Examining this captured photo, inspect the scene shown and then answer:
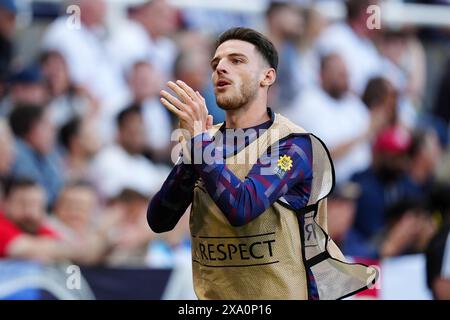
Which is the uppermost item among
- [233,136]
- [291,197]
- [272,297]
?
[233,136]

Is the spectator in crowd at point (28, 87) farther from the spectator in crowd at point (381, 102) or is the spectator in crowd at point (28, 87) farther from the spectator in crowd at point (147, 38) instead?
the spectator in crowd at point (381, 102)

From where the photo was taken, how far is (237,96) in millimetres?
4898

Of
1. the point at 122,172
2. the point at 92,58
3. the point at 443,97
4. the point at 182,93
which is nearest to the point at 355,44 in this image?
the point at 443,97

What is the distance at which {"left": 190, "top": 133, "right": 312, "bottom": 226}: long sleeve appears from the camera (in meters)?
4.53

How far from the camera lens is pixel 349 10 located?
10836mm

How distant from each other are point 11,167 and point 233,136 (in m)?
4.22

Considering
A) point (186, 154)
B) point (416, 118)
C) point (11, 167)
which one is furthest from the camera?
point (416, 118)

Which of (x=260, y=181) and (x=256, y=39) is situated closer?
(x=260, y=181)

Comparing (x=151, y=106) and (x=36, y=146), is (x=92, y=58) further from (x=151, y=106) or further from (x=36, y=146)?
(x=36, y=146)

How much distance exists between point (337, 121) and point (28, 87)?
115 inches

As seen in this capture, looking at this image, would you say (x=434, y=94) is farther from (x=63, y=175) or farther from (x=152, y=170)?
(x=63, y=175)

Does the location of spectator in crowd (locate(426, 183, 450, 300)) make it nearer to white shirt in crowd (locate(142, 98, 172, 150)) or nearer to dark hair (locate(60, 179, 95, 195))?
white shirt in crowd (locate(142, 98, 172, 150))

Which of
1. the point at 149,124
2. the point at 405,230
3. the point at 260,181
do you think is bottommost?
the point at 260,181

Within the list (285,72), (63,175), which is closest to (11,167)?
(63,175)
